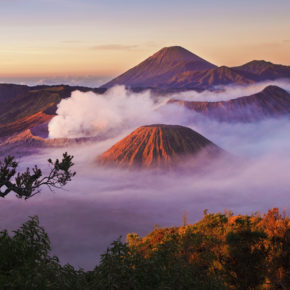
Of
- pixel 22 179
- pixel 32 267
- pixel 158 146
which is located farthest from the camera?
pixel 158 146

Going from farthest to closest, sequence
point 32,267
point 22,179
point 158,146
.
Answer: point 158,146, point 22,179, point 32,267

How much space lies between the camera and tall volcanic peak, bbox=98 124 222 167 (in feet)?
530

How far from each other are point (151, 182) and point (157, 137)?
2265 centimetres

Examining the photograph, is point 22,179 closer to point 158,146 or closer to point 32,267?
point 32,267

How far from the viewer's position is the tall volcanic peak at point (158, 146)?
162m

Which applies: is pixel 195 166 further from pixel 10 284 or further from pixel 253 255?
pixel 10 284

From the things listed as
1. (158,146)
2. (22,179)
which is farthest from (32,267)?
(158,146)

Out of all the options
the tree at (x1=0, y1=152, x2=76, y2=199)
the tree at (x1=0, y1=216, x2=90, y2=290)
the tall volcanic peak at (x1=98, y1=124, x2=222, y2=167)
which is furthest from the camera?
the tall volcanic peak at (x1=98, y1=124, x2=222, y2=167)

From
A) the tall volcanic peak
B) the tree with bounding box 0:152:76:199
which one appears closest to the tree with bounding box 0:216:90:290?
the tree with bounding box 0:152:76:199

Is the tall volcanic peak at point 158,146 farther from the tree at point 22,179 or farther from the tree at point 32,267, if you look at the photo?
the tree at point 32,267

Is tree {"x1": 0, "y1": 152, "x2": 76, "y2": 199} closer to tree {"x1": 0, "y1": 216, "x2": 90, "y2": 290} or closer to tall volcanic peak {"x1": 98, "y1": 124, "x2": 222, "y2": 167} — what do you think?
tree {"x1": 0, "y1": 216, "x2": 90, "y2": 290}

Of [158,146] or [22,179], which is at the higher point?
[22,179]

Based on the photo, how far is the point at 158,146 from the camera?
160 m

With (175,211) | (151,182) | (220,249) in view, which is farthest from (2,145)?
(220,249)
